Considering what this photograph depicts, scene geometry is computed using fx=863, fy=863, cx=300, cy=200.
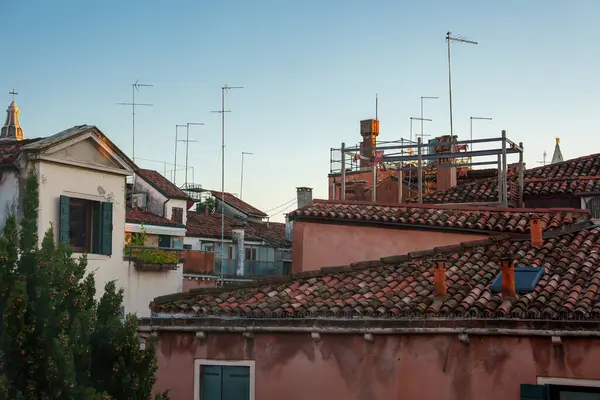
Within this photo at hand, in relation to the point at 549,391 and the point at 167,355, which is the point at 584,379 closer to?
the point at 549,391

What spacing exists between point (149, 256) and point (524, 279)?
12895 mm

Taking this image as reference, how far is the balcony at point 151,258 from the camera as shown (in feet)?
74.1

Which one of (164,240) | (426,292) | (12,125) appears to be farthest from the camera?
(164,240)

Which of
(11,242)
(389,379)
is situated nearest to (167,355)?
(389,379)

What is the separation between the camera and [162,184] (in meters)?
44.8

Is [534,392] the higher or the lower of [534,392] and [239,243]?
the lower

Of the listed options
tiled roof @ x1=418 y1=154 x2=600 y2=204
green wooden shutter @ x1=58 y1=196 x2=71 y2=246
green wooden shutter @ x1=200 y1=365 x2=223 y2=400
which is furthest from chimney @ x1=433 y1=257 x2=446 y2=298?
tiled roof @ x1=418 y1=154 x2=600 y2=204

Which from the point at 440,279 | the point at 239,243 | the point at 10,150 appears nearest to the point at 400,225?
the point at 440,279

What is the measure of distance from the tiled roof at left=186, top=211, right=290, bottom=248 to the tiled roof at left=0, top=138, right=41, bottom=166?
2452 centimetres

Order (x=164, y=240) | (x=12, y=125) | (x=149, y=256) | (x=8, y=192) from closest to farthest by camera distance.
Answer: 1. (x=8, y=192)
2. (x=149, y=256)
3. (x=12, y=125)
4. (x=164, y=240)

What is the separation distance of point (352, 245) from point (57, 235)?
20.5ft

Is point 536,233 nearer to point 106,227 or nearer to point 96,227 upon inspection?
point 106,227

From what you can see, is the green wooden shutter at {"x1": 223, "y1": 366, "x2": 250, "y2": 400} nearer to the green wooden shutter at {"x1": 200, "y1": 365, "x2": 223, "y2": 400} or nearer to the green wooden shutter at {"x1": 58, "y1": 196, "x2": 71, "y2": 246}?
the green wooden shutter at {"x1": 200, "y1": 365, "x2": 223, "y2": 400}

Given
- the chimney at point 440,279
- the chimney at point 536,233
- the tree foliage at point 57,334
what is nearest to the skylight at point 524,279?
the chimney at point 440,279
